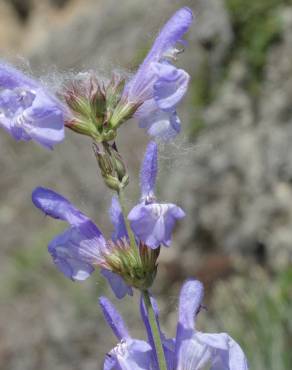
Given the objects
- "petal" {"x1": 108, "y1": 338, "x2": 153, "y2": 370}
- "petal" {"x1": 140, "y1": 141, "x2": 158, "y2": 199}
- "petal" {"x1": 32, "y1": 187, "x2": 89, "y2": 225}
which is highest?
"petal" {"x1": 140, "y1": 141, "x2": 158, "y2": 199}

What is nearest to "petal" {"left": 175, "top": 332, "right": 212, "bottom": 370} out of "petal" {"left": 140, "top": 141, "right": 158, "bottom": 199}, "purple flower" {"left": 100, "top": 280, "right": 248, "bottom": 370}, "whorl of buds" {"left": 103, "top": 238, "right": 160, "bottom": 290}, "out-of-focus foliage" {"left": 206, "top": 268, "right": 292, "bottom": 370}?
"purple flower" {"left": 100, "top": 280, "right": 248, "bottom": 370}

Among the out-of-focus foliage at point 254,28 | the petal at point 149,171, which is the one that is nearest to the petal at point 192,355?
the petal at point 149,171

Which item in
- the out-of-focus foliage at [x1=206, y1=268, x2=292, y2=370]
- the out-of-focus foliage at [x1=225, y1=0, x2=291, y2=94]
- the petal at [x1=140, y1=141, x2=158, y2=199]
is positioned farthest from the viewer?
the out-of-focus foliage at [x1=225, y1=0, x2=291, y2=94]

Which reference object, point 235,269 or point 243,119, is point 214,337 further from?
point 243,119

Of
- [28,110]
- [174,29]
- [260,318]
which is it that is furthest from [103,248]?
[260,318]

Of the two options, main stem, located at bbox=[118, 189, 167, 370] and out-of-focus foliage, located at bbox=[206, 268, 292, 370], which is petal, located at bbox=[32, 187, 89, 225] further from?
out-of-focus foliage, located at bbox=[206, 268, 292, 370]

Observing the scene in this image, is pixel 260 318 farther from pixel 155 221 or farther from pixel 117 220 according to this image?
pixel 155 221

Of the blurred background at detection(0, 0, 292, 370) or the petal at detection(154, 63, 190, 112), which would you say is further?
the blurred background at detection(0, 0, 292, 370)

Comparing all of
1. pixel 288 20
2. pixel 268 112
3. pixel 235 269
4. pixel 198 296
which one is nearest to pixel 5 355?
pixel 235 269

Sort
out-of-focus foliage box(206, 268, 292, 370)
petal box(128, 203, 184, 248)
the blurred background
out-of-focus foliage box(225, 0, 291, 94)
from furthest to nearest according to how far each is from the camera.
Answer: out-of-focus foliage box(225, 0, 291, 94) < the blurred background < out-of-focus foliage box(206, 268, 292, 370) < petal box(128, 203, 184, 248)
